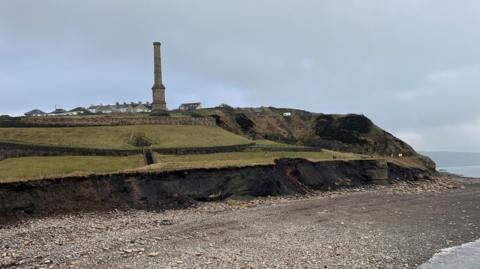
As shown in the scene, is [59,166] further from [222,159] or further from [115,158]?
[222,159]

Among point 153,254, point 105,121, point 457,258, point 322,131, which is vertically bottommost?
point 457,258

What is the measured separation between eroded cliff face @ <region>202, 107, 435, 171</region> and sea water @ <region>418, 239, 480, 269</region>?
62.4 m

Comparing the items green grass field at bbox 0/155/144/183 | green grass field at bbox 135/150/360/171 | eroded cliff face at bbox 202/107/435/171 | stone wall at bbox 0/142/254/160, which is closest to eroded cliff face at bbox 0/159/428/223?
green grass field at bbox 135/150/360/171

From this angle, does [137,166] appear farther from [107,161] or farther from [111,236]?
[111,236]

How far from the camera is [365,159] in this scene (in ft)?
243

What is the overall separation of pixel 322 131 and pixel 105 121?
183ft

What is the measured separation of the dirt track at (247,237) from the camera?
2661cm

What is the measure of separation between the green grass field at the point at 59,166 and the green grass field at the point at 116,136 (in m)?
6.06

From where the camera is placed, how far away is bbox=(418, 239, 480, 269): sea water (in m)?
27.3

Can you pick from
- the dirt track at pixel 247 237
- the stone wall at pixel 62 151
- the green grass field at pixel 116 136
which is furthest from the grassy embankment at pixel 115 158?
the dirt track at pixel 247 237

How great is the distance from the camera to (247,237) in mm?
33375

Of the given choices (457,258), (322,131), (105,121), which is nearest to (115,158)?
(105,121)

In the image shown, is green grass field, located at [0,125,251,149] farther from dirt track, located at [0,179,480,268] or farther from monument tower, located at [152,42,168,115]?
dirt track, located at [0,179,480,268]

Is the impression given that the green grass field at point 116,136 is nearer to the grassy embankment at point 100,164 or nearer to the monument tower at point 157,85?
the grassy embankment at point 100,164
